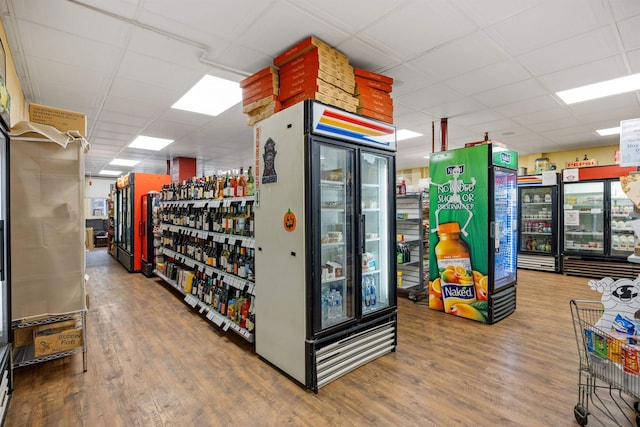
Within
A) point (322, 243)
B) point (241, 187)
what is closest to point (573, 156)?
point (322, 243)

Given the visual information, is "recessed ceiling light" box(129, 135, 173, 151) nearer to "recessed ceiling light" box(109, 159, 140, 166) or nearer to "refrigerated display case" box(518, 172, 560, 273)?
"recessed ceiling light" box(109, 159, 140, 166)

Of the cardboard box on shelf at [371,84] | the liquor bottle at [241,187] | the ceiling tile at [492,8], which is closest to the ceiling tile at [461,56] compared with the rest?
the ceiling tile at [492,8]

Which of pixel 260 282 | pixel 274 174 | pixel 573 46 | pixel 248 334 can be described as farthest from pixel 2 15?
pixel 573 46

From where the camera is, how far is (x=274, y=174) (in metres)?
3.04

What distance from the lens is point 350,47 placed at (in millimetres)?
3344

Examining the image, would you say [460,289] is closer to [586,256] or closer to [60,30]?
[586,256]

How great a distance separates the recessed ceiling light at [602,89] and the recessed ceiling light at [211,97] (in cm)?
473

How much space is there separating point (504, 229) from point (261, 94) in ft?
12.5

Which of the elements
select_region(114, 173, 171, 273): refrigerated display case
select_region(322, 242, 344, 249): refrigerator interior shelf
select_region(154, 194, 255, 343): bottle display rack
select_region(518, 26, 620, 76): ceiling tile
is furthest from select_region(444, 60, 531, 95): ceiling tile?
select_region(114, 173, 171, 273): refrigerated display case

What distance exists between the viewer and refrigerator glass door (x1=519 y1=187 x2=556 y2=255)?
25.1 feet

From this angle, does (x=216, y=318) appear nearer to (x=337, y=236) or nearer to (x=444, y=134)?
(x=337, y=236)

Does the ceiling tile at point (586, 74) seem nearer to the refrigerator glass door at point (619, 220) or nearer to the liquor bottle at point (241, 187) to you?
the refrigerator glass door at point (619, 220)

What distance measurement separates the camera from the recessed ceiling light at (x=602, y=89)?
14.0 feet

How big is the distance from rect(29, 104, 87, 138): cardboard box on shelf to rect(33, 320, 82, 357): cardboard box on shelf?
1915mm
